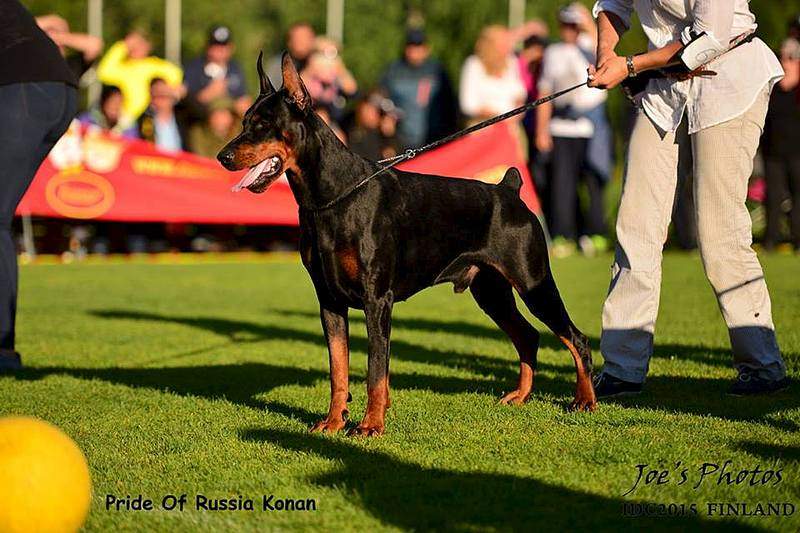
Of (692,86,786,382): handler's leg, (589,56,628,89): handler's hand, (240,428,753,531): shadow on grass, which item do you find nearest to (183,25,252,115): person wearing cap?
(589,56,628,89): handler's hand

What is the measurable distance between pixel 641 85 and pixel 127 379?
3.10 metres

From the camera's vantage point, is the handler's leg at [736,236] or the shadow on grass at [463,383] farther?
the handler's leg at [736,236]

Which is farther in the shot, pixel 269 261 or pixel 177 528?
pixel 269 261

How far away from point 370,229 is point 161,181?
9875mm

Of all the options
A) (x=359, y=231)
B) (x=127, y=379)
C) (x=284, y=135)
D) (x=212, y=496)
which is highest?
(x=284, y=135)

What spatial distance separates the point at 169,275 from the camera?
1245 centimetres

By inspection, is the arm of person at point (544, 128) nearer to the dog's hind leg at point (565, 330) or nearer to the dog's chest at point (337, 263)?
the dog's hind leg at point (565, 330)

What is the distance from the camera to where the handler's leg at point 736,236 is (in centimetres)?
543

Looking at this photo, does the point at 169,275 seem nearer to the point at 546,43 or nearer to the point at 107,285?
the point at 107,285

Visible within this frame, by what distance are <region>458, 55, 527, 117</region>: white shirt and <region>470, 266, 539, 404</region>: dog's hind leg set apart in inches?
386

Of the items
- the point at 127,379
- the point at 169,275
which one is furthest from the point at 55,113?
the point at 169,275

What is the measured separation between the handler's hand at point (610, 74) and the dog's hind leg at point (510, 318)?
986 mm

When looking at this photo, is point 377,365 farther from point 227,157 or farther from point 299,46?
point 299,46

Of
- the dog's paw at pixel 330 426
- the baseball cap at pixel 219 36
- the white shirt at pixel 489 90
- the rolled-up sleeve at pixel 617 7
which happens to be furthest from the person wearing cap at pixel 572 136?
the dog's paw at pixel 330 426
